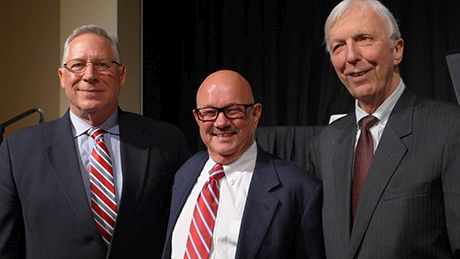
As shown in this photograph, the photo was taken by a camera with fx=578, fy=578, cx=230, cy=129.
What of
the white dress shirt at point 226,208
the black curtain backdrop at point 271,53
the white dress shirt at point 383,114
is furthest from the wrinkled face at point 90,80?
the black curtain backdrop at point 271,53

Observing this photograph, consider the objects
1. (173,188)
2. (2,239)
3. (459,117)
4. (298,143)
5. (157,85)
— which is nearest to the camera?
(459,117)

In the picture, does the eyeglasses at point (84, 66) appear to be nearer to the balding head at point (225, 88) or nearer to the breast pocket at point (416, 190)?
the balding head at point (225, 88)

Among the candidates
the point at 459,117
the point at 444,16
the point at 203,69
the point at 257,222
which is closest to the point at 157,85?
the point at 203,69

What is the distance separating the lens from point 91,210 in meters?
1.77

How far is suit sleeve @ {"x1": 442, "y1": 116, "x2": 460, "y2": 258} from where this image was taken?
139cm

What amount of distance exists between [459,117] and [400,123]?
151mm

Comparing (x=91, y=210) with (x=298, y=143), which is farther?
(x=298, y=143)

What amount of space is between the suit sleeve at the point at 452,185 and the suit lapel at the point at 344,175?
263 millimetres

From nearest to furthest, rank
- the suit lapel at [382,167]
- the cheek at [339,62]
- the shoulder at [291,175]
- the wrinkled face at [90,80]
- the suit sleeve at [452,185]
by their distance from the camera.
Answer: the suit sleeve at [452,185]
the suit lapel at [382,167]
the cheek at [339,62]
the shoulder at [291,175]
the wrinkled face at [90,80]

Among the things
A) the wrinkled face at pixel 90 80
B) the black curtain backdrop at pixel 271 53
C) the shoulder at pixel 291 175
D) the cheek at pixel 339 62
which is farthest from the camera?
the black curtain backdrop at pixel 271 53

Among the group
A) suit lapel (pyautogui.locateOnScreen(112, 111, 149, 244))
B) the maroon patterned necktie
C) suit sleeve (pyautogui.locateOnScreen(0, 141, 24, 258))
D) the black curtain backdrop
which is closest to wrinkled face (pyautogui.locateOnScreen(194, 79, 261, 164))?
suit lapel (pyautogui.locateOnScreen(112, 111, 149, 244))

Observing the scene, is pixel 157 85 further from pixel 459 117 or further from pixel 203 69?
pixel 459 117

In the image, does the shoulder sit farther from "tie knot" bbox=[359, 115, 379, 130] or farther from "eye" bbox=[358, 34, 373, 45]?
"eye" bbox=[358, 34, 373, 45]

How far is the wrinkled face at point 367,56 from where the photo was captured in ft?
5.12
